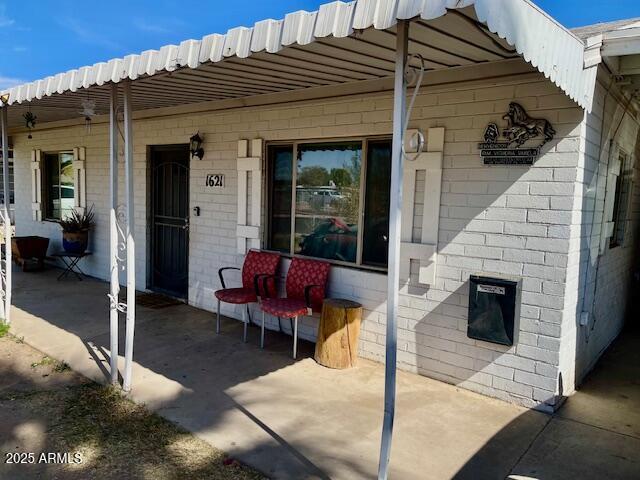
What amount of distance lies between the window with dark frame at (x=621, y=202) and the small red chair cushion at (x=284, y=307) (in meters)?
3.14

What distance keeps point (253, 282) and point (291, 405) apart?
175cm

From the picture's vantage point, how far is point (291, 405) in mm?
3453

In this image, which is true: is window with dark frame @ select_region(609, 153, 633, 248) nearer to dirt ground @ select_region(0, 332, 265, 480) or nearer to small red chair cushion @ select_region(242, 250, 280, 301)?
small red chair cushion @ select_region(242, 250, 280, 301)

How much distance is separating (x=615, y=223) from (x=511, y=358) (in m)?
2.47

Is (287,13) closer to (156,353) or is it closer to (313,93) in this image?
(313,93)

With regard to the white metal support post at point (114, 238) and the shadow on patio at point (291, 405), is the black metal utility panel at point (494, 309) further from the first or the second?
the white metal support post at point (114, 238)

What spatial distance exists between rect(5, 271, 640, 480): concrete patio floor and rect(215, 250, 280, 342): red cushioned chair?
1.42 feet

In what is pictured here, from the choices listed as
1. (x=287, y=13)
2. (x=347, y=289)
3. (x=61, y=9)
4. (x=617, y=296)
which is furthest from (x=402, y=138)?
(x=61, y=9)

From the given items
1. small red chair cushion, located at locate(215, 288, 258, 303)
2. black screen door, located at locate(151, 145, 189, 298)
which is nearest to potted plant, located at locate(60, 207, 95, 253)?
black screen door, located at locate(151, 145, 189, 298)

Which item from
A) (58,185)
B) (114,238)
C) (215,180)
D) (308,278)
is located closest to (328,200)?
(308,278)

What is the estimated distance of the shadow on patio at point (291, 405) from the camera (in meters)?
2.81

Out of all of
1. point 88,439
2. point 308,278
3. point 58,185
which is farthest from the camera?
point 58,185

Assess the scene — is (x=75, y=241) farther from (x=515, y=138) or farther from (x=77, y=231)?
(x=515, y=138)

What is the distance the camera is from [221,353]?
4457mm
